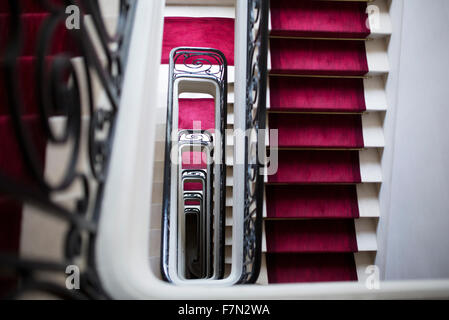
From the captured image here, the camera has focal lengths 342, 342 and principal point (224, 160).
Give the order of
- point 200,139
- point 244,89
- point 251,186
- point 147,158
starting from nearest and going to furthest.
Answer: point 147,158 < point 251,186 < point 244,89 < point 200,139

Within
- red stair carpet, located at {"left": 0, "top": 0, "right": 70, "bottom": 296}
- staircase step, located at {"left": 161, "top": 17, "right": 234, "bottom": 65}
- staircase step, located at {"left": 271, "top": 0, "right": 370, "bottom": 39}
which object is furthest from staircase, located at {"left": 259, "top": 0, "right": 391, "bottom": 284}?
staircase step, located at {"left": 161, "top": 17, "right": 234, "bottom": 65}

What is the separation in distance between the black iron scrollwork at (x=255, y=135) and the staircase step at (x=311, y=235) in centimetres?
58

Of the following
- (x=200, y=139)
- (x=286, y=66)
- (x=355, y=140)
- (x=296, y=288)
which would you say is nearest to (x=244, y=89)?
(x=286, y=66)

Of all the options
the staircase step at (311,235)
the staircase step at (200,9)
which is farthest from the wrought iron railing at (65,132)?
the staircase step at (200,9)

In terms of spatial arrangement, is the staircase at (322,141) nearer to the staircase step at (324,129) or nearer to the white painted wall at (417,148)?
the staircase step at (324,129)

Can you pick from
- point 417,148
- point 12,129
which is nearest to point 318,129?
point 417,148

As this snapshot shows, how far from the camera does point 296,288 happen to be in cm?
99

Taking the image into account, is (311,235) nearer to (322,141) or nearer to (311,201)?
(311,201)

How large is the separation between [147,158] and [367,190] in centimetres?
222

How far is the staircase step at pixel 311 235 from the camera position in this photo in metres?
2.75

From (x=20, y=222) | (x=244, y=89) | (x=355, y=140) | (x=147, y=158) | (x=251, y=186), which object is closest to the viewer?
(x=20, y=222)

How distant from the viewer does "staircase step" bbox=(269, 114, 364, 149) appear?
273cm

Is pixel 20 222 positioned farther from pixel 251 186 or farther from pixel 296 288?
pixel 251 186
